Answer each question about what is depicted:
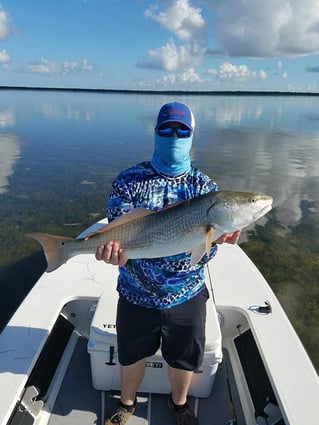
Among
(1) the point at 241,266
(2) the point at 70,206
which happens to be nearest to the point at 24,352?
(1) the point at 241,266

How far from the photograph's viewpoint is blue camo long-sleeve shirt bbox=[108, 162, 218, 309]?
284cm

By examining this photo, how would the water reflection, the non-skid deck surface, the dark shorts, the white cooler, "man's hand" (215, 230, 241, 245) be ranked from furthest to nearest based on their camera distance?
1. the water reflection
2. the non-skid deck surface
3. the white cooler
4. the dark shorts
5. "man's hand" (215, 230, 241, 245)

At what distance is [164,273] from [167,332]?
54 centimetres

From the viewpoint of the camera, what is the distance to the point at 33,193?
1345cm

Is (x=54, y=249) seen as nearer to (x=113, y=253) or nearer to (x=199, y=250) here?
(x=113, y=253)

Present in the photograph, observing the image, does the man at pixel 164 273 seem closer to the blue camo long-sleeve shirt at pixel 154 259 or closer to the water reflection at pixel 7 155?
the blue camo long-sleeve shirt at pixel 154 259

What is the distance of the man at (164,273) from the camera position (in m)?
2.83

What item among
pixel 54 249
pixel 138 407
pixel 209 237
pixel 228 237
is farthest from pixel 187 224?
pixel 138 407

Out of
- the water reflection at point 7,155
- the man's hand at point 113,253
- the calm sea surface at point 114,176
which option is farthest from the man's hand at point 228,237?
the water reflection at point 7,155

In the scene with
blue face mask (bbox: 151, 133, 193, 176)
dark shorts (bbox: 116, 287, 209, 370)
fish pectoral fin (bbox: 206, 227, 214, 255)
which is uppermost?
blue face mask (bbox: 151, 133, 193, 176)

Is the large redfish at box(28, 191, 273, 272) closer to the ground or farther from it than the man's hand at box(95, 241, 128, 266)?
farther from it

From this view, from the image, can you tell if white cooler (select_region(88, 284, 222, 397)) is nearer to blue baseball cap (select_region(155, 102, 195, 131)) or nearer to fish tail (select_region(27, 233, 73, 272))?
fish tail (select_region(27, 233, 73, 272))

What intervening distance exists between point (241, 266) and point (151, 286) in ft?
9.82

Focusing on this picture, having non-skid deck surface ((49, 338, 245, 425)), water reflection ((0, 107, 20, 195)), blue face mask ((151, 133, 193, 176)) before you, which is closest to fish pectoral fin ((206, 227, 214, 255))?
blue face mask ((151, 133, 193, 176))
